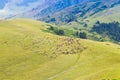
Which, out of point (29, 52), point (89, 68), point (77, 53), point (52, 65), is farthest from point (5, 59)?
point (89, 68)

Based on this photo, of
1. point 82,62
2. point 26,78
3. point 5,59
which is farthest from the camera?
point 5,59

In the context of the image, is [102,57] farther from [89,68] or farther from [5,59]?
[5,59]

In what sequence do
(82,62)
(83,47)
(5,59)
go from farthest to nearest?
1. (83,47)
2. (5,59)
3. (82,62)

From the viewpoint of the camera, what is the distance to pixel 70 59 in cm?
17825

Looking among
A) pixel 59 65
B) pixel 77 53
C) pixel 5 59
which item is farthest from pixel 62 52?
pixel 5 59

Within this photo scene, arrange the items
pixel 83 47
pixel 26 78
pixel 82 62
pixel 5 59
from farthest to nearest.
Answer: pixel 83 47
pixel 5 59
pixel 82 62
pixel 26 78

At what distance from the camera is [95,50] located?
622 ft

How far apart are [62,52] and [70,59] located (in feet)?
43.7

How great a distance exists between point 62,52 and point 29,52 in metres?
20.2

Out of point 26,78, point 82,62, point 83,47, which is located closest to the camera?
point 26,78

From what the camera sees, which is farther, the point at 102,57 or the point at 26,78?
the point at 102,57

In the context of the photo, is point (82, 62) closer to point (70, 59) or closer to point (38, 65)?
point (70, 59)

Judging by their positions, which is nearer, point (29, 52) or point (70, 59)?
point (70, 59)

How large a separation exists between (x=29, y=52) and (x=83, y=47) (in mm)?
32955
